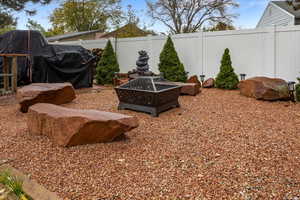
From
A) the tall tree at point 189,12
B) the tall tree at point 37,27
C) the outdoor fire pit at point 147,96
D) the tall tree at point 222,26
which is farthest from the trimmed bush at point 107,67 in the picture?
the tall tree at point 37,27

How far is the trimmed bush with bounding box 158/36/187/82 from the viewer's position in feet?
28.6

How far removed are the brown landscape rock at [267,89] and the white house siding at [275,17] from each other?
692cm

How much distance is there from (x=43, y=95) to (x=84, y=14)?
25.7 m

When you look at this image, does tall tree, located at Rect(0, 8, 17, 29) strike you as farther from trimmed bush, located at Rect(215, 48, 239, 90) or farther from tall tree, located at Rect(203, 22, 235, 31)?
tall tree, located at Rect(203, 22, 235, 31)

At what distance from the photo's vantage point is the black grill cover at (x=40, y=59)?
7.65 m

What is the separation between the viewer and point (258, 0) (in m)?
13.9

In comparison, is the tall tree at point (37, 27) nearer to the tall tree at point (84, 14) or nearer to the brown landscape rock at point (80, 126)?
the tall tree at point (84, 14)

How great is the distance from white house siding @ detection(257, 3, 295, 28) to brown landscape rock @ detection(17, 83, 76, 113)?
10480mm

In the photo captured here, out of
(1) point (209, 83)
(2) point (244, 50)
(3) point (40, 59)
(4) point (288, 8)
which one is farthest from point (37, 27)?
(2) point (244, 50)

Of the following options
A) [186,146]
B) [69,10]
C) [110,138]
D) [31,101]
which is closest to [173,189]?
[186,146]

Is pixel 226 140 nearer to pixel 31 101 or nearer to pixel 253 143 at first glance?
pixel 253 143

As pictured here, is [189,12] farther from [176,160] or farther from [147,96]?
[176,160]

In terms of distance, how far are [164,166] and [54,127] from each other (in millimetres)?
1511

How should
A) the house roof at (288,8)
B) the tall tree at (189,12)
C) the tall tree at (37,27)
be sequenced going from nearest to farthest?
the house roof at (288,8), the tall tree at (189,12), the tall tree at (37,27)
